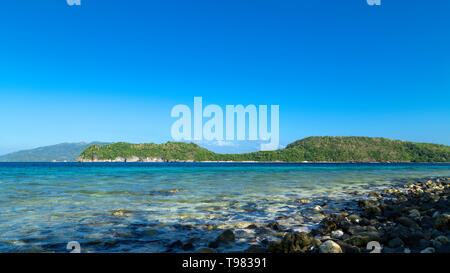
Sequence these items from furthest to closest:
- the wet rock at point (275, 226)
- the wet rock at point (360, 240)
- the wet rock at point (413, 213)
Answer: the wet rock at point (413, 213)
the wet rock at point (275, 226)
the wet rock at point (360, 240)

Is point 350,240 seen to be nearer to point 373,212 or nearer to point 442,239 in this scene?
point 442,239

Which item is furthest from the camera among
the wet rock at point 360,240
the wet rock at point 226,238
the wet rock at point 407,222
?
the wet rock at point 407,222

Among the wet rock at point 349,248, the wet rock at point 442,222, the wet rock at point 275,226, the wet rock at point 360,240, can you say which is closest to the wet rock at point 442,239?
the wet rock at point 360,240

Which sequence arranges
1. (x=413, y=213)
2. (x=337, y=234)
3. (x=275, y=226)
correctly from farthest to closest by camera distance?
(x=413, y=213) → (x=275, y=226) → (x=337, y=234)

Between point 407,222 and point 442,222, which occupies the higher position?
point 442,222

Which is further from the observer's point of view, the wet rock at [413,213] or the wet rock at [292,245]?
the wet rock at [413,213]

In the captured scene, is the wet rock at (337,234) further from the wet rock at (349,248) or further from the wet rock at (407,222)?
the wet rock at (407,222)

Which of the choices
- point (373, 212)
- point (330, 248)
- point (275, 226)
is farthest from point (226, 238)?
point (373, 212)

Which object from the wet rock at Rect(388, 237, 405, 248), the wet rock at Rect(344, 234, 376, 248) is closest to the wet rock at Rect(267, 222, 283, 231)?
the wet rock at Rect(344, 234, 376, 248)

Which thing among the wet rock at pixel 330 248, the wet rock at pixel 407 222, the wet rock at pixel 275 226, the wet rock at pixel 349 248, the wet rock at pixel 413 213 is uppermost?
the wet rock at pixel 330 248

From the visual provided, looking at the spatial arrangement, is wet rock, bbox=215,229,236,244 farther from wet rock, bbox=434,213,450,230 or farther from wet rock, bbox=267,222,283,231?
wet rock, bbox=434,213,450,230
